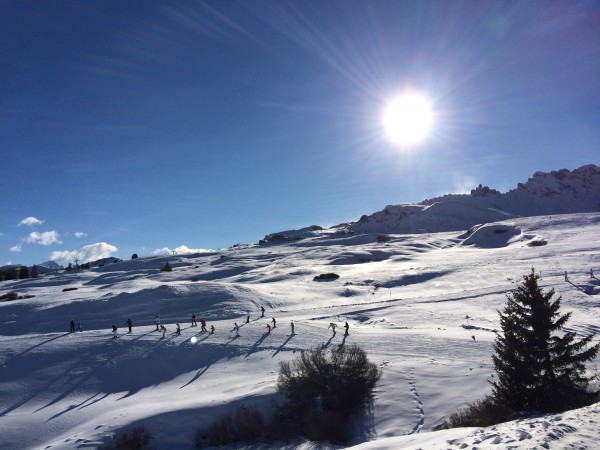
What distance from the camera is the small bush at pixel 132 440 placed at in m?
15.9

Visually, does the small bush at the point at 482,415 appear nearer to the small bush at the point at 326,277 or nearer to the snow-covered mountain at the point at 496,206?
the small bush at the point at 326,277

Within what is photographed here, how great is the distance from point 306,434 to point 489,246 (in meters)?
73.9

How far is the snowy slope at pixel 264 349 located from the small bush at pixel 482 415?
3.25 ft

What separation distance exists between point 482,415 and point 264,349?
15.1 metres

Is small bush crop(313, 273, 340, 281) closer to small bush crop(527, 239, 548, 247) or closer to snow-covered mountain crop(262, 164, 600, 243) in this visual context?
small bush crop(527, 239, 548, 247)

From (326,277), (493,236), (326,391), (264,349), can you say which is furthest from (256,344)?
(493,236)

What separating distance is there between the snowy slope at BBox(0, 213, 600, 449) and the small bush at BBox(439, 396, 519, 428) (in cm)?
99

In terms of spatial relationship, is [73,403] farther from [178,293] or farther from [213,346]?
[178,293]

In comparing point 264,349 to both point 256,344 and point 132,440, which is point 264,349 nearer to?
point 256,344

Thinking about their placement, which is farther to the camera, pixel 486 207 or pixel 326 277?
pixel 486 207

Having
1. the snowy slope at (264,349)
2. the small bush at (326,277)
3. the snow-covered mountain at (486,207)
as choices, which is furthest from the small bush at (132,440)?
the snow-covered mountain at (486,207)

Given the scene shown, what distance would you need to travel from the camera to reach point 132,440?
53.1ft

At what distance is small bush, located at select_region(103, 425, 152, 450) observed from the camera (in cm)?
1592

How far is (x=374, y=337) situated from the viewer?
2777cm
